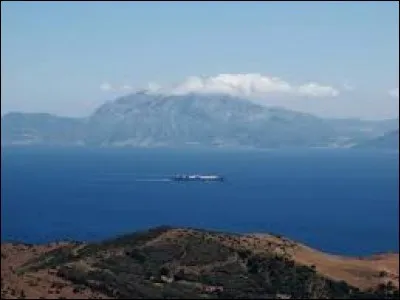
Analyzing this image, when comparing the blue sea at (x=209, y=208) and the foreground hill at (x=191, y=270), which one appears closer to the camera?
the foreground hill at (x=191, y=270)

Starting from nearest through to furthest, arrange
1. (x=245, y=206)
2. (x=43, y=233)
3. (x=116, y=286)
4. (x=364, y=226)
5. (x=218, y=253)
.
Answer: (x=116, y=286) < (x=218, y=253) < (x=43, y=233) < (x=364, y=226) < (x=245, y=206)

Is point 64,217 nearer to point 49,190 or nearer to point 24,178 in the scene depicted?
point 49,190

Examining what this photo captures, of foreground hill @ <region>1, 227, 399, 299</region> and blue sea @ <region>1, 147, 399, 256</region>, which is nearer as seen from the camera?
foreground hill @ <region>1, 227, 399, 299</region>

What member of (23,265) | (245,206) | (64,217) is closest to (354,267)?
(23,265)

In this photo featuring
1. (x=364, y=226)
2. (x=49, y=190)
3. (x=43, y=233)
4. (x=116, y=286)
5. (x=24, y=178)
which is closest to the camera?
(x=116, y=286)

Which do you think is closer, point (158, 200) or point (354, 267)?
point (354, 267)

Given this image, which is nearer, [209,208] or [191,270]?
[191,270]

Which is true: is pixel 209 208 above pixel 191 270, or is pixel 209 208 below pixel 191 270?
below
